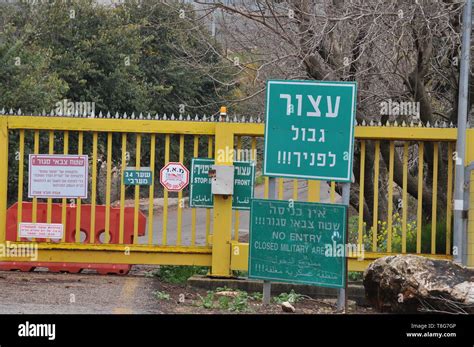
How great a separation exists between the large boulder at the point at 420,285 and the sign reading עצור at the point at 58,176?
12.9ft

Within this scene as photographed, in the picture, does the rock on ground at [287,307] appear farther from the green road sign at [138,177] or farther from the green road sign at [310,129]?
the green road sign at [138,177]

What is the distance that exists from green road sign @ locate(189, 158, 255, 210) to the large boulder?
6.66 feet

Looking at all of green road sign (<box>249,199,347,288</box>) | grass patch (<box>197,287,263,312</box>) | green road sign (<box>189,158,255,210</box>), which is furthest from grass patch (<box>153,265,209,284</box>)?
green road sign (<box>249,199,347,288</box>)

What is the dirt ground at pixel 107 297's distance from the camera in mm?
9071

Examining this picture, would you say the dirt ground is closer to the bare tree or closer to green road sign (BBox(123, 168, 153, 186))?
green road sign (BBox(123, 168, 153, 186))

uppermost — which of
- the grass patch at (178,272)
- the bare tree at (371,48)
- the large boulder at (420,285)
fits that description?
the bare tree at (371,48)

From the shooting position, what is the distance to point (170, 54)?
30109mm

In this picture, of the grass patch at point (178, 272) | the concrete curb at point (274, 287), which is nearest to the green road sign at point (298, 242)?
the concrete curb at point (274, 287)

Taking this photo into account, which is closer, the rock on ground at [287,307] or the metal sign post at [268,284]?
the rock on ground at [287,307]

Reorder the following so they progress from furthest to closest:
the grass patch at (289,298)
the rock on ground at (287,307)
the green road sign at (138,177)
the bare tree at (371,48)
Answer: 1. the bare tree at (371,48)
2. the green road sign at (138,177)
3. the grass patch at (289,298)
4. the rock on ground at (287,307)
